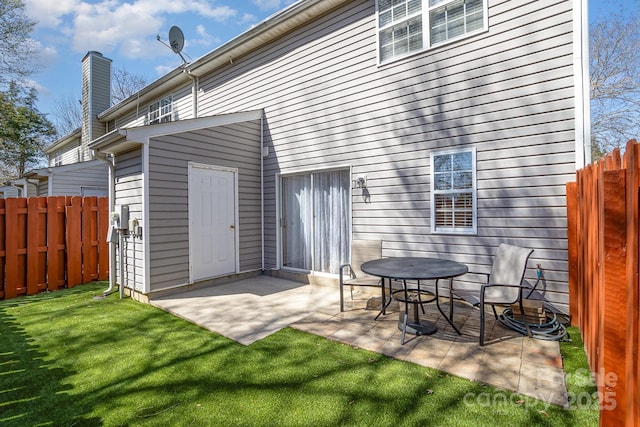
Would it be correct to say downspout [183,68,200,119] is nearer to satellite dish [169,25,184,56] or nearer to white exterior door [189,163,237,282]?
satellite dish [169,25,184,56]

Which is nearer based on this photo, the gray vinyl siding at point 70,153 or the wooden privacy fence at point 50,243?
the wooden privacy fence at point 50,243

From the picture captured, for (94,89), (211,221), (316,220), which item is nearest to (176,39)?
(94,89)

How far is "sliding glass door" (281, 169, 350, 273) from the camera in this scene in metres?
5.74

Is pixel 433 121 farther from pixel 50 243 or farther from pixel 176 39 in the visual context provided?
pixel 176 39

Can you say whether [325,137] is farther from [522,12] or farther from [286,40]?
[522,12]

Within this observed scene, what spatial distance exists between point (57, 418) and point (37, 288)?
4831 millimetres

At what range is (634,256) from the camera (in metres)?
1.58

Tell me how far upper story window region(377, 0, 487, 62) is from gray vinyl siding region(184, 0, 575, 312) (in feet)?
0.53

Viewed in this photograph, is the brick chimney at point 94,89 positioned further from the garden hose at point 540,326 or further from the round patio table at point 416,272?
the garden hose at point 540,326

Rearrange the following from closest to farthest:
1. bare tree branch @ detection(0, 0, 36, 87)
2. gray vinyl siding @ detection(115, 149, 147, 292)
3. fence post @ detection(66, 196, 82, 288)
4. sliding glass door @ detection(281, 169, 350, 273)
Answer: gray vinyl siding @ detection(115, 149, 147, 292) < sliding glass door @ detection(281, 169, 350, 273) < fence post @ detection(66, 196, 82, 288) < bare tree branch @ detection(0, 0, 36, 87)

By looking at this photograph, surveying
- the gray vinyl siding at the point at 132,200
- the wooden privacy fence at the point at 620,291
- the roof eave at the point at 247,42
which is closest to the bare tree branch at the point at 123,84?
the roof eave at the point at 247,42

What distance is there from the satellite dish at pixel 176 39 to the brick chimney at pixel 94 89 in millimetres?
4672

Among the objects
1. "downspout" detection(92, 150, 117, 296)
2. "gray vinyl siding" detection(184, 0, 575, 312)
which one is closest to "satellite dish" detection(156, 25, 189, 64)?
"gray vinyl siding" detection(184, 0, 575, 312)

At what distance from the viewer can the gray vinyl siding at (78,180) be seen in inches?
376
